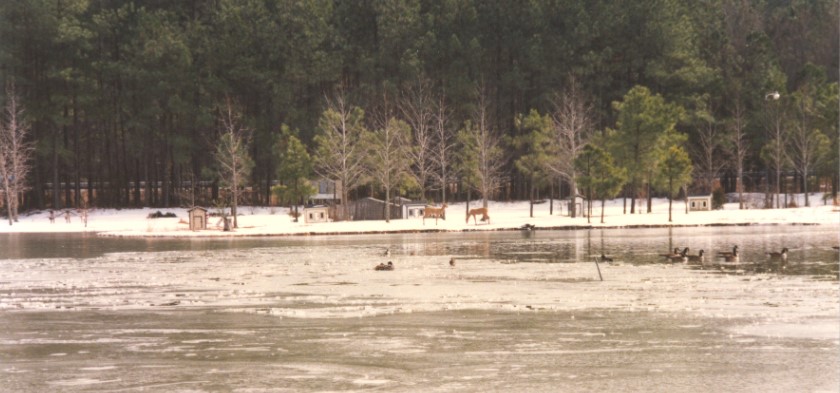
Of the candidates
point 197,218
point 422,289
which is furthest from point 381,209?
point 422,289

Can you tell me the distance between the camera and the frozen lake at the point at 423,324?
16453 millimetres

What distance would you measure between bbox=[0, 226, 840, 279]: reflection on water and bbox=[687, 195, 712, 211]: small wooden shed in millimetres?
19101

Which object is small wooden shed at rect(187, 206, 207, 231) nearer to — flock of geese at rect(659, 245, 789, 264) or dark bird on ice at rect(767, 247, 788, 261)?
flock of geese at rect(659, 245, 789, 264)

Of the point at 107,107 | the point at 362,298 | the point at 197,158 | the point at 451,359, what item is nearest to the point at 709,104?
the point at 197,158

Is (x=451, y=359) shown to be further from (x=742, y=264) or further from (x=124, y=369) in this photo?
(x=742, y=264)

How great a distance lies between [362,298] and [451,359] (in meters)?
8.75

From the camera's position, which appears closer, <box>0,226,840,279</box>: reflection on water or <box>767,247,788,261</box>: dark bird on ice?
<box>767,247,788,261</box>: dark bird on ice

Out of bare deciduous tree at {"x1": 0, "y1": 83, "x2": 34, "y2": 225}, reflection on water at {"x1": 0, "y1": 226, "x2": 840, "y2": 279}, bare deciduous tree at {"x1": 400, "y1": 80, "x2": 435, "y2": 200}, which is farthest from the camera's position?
bare deciduous tree at {"x1": 400, "y1": 80, "x2": 435, "y2": 200}

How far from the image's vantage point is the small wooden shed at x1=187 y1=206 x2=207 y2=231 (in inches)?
2522

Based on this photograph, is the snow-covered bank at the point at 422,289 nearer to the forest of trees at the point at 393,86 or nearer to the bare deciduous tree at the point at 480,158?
the bare deciduous tree at the point at 480,158

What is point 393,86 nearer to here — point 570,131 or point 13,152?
point 570,131

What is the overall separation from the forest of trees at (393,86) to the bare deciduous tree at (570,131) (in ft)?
1.63

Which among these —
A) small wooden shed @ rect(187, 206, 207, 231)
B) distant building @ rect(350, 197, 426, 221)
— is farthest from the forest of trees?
small wooden shed @ rect(187, 206, 207, 231)

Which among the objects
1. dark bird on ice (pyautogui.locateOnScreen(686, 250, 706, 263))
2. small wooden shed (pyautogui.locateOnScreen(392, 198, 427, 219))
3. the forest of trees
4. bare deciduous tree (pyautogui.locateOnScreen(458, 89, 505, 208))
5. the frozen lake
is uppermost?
the forest of trees
